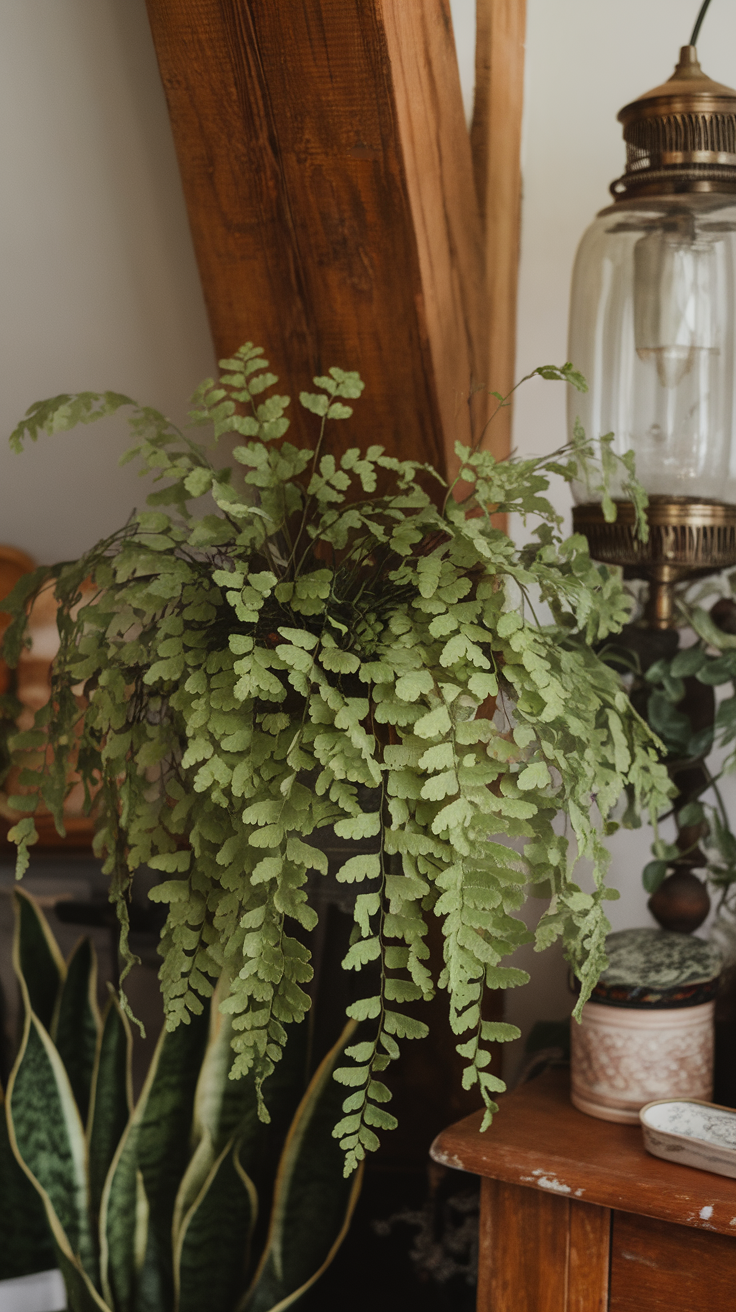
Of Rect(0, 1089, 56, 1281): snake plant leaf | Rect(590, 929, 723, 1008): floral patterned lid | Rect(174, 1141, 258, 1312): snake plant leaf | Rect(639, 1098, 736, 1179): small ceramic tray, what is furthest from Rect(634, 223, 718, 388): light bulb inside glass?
Rect(0, 1089, 56, 1281): snake plant leaf

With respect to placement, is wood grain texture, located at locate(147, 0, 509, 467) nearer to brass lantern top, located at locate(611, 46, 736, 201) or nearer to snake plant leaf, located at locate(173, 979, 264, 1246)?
brass lantern top, located at locate(611, 46, 736, 201)

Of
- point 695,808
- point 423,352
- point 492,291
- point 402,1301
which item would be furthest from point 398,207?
point 402,1301

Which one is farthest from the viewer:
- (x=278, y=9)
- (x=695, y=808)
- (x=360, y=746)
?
(x=695, y=808)

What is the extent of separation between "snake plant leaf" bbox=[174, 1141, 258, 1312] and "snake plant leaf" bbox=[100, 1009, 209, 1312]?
0.04m

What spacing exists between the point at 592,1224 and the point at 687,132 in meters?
0.94

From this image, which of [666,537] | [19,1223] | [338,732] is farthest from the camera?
[19,1223]

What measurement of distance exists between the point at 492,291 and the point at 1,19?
0.63 meters

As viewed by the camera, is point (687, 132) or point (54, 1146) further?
point (54, 1146)

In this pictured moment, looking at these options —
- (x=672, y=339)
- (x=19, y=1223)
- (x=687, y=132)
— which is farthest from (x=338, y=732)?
(x=19, y=1223)

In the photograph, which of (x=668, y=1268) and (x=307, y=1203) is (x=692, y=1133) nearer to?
(x=668, y=1268)

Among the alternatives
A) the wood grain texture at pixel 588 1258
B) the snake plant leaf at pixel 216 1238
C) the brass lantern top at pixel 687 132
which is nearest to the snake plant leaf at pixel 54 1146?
the snake plant leaf at pixel 216 1238

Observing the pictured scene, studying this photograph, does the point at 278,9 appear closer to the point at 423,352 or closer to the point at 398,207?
the point at 398,207

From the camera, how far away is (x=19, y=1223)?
3.36 feet

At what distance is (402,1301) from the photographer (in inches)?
41.2
